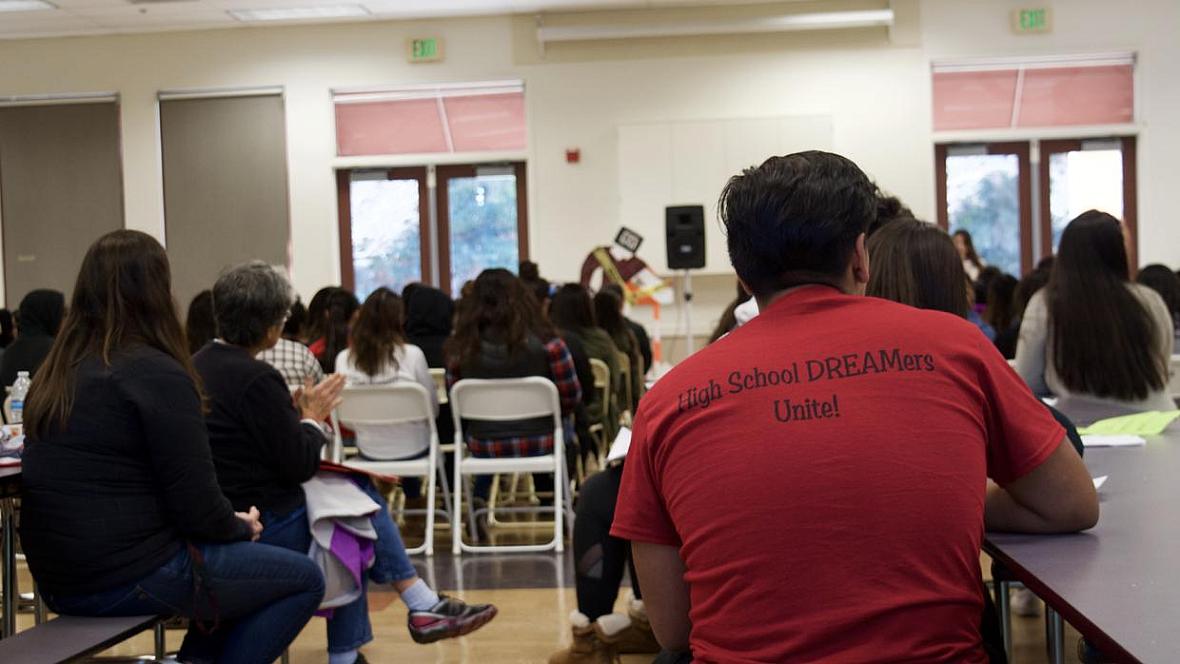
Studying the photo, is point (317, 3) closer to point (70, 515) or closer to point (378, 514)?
point (378, 514)

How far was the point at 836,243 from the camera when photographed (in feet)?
5.15

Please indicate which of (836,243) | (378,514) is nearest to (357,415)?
(378,514)

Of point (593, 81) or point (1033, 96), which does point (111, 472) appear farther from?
point (1033, 96)

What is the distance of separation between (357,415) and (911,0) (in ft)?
22.8

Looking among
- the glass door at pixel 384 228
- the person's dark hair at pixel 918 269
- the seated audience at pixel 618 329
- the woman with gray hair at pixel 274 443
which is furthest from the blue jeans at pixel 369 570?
the glass door at pixel 384 228

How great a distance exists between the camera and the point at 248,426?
3.23 m

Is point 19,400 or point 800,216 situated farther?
point 19,400

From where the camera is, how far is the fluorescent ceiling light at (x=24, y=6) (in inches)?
389

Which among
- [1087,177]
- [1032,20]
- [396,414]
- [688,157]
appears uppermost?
[1032,20]

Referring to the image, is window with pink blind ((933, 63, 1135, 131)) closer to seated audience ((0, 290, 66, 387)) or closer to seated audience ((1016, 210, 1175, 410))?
seated audience ((1016, 210, 1175, 410))

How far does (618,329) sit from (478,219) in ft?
14.1

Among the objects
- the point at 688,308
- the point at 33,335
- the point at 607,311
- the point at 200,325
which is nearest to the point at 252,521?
the point at 200,325

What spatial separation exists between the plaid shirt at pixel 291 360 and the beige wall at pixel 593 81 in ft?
18.3

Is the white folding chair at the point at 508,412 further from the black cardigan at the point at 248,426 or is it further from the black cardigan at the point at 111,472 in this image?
the black cardigan at the point at 111,472
